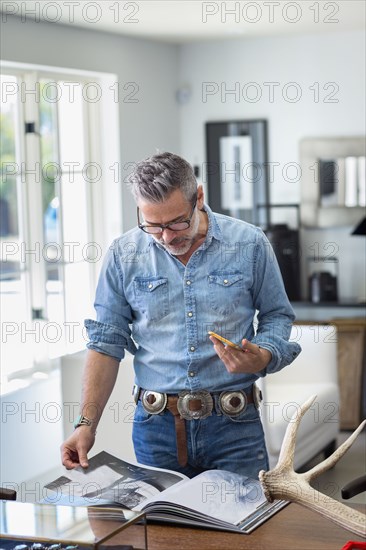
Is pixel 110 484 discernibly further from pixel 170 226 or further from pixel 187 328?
pixel 170 226

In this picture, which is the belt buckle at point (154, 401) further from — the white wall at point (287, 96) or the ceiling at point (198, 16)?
the white wall at point (287, 96)

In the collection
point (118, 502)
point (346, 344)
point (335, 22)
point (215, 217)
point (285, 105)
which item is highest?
point (335, 22)

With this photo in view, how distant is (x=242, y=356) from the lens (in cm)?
226

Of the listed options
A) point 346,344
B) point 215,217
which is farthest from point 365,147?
point 215,217

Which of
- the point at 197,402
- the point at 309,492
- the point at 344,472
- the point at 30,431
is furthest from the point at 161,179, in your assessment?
the point at 344,472

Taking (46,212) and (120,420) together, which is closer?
(120,420)

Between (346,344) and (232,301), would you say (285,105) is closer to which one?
(346,344)

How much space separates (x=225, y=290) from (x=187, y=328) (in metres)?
0.14

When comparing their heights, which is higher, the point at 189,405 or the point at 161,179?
the point at 161,179

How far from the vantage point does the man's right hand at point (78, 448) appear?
7.44ft

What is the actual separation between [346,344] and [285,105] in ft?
5.66

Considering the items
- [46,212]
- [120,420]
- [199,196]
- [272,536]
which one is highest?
[199,196]

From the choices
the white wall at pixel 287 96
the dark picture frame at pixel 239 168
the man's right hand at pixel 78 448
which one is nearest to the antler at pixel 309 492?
the man's right hand at pixel 78 448

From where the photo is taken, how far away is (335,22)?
569 centimetres
